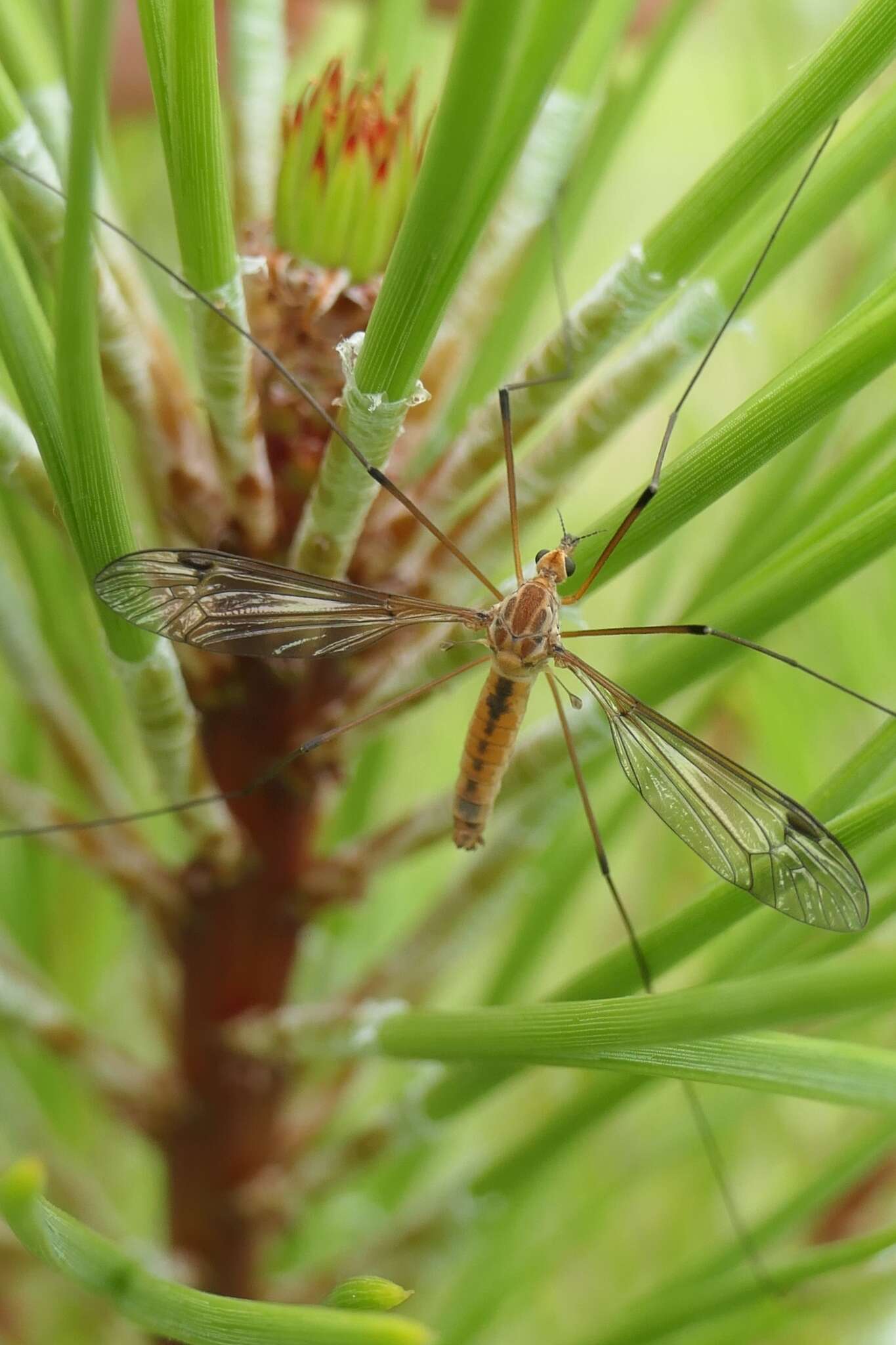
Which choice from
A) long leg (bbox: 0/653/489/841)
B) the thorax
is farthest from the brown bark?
the thorax

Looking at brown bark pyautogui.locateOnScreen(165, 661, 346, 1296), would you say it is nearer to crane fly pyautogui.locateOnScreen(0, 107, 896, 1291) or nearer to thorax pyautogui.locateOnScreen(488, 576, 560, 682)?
crane fly pyautogui.locateOnScreen(0, 107, 896, 1291)

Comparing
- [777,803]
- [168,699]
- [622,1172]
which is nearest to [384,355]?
[168,699]

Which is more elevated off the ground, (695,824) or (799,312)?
(799,312)

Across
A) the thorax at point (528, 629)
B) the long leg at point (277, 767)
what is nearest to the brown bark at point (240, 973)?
the long leg at point (277, 767)

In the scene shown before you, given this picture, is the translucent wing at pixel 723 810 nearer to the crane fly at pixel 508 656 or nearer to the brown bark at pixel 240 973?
the crane fly at pixel 508 656

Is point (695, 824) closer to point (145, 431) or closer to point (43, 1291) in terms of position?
point (145, 431)

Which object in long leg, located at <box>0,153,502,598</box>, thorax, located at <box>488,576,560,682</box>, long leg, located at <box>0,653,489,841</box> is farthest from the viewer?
thorax, located at <box>488,576,560,682</box>

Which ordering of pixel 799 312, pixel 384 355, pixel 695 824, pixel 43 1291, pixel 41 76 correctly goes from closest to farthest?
pixel 384 355
pixel 41 76
pixel 695 824
pixel 43 1291
pixel 799 312

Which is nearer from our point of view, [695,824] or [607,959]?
[607,959]
